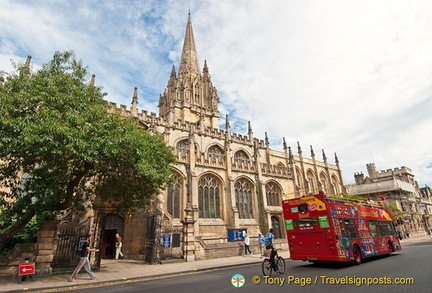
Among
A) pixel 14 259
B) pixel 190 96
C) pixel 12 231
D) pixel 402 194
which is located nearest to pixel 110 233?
pixel 14 259

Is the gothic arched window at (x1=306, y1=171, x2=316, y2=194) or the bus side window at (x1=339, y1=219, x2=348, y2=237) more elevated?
the gothic arched window at (x1=306, y1=171, x2=316, y2=194)

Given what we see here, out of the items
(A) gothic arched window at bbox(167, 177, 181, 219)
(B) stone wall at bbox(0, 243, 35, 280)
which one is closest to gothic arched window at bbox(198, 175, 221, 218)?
(A) gothic arched window at bbox(167, 177, 181, 219)

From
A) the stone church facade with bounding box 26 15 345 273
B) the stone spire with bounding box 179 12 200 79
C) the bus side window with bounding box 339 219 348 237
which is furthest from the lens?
the stone spire with bounding box 179 12 200 79

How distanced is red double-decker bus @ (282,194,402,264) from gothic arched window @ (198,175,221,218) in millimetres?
11117

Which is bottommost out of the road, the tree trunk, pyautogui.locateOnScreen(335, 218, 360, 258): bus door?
the road

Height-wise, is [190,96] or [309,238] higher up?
[190,96]

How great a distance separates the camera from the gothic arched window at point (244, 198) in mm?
23766

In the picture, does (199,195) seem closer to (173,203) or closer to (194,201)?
(194,201)

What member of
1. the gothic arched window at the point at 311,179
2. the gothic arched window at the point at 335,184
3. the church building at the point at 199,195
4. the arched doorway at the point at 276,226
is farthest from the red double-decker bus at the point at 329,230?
the gothic arched window at the point at 335,184

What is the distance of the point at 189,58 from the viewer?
44.3 m

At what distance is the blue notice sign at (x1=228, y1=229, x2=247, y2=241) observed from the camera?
1922 cm

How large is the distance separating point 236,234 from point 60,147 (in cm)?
1464

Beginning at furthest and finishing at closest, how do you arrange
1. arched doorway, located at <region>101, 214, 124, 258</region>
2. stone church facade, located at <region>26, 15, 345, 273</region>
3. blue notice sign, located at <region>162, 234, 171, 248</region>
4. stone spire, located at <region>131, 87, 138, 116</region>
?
stone spire, located at <region>131, 87, 138, 116</region> → arched doorway, located at <region>101, 214, 124, 258</region> → blue notice sign, located at <region>162, 234, 171, 248</region> → stone church facade, located at <region>26, 15, 345, 273</region>

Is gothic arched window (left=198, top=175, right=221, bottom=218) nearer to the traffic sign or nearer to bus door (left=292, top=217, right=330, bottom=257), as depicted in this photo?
bus door (left=292, top=217, right=330, bottom=257)
